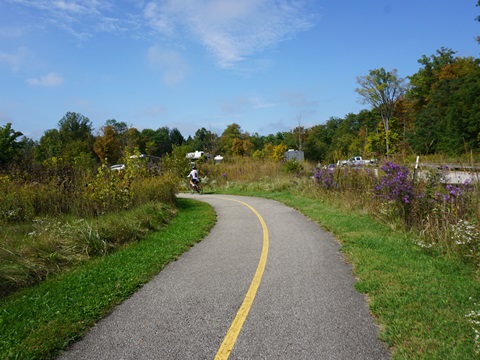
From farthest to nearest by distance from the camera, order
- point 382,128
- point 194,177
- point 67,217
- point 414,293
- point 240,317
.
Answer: point 382,128, point 194,177, point 67,217, point 414,293, point 240,317

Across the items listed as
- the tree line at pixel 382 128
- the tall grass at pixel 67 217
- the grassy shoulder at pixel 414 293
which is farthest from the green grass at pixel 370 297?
the tree line at pixel 382 128

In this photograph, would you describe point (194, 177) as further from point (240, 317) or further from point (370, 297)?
point (240, 317)

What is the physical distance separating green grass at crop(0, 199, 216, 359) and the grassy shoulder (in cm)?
370

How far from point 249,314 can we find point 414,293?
2425mm

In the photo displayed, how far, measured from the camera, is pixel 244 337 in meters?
3.90

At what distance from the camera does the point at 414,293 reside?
4.85 meters

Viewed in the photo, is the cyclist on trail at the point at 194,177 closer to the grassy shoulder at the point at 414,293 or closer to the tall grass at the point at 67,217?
the tall grass at the point at 67,217

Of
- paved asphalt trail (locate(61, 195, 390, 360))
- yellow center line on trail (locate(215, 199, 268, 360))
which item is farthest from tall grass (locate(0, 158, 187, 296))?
yellow center line on trail (locate(215, 199, 268, 360))

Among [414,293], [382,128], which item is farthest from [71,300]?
[382,128]

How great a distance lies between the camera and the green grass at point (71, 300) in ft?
12.6

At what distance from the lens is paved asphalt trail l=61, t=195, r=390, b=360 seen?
144 inches

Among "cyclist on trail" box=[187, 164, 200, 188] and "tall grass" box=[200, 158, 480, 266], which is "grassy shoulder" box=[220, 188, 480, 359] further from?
"cyclist on trail" box=[187, 164, 200, 188]

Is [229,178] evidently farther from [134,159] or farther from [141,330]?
[141,330]

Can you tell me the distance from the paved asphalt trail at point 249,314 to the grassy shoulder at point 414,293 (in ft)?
0.75
